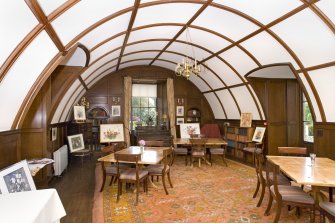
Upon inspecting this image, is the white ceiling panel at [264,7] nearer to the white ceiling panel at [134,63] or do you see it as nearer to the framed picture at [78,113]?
the white ceiling panel at [134,63]

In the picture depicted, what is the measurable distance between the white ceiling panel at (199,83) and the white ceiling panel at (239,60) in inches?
107

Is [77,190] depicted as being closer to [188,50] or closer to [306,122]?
[188,50]

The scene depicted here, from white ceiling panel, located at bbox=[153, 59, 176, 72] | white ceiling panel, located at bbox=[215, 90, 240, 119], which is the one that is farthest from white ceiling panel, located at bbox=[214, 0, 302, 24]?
white ceiling panel, located at bbox=[153, 59, 176, 72]

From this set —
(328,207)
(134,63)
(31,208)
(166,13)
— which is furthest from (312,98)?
(134,63)

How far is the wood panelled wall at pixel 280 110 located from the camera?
723 centimetres

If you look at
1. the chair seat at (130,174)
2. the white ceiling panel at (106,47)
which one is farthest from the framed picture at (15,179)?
the white ceiling panel at (106,47)

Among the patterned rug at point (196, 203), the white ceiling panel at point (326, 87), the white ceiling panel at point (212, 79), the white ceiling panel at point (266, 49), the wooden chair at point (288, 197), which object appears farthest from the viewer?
the white ceiling panel at point (212, 79)

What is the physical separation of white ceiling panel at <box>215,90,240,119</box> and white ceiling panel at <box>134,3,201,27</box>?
14.0ft

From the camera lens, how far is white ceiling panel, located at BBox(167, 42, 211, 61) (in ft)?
22.7

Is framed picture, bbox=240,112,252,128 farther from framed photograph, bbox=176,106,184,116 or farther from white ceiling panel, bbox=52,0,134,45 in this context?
white ceiling panel, bbox=52,0,134,45

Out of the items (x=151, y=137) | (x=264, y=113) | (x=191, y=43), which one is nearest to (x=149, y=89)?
(x=151, y=137)

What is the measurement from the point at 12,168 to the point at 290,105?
795 cm

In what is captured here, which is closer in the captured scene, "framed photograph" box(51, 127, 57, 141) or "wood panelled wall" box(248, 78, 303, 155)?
"framed photograph" box(51, 127, 57, 141)

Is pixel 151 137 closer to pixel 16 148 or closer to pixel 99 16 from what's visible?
pixel 16 148
